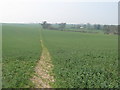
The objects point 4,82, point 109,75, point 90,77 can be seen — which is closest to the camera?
point 4,82

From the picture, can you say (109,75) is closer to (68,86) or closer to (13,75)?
(68,86)

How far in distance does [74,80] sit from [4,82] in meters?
3.93

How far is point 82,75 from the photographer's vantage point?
14195mm

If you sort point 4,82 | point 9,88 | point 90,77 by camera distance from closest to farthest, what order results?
point 9,88
point 4,82
point 90,77

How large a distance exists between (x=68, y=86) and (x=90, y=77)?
2.11 meters

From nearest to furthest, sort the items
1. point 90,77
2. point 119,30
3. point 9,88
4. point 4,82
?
point 9,88 < point 4,82 < point 90,77 < point 119,30

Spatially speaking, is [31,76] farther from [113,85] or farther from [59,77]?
[113,85]

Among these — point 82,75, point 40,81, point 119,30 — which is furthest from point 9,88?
point 119,30

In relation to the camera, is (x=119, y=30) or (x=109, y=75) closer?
(x=109, y=75)

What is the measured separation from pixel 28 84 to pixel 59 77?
2.37 m

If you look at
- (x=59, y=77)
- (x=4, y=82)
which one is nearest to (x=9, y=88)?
(x=4, y=82)

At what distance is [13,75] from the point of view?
14.2m

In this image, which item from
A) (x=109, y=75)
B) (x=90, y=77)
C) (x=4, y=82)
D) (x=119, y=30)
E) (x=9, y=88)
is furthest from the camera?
(x=119, y=30)

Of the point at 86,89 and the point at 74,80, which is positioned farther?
the point at 74,80
